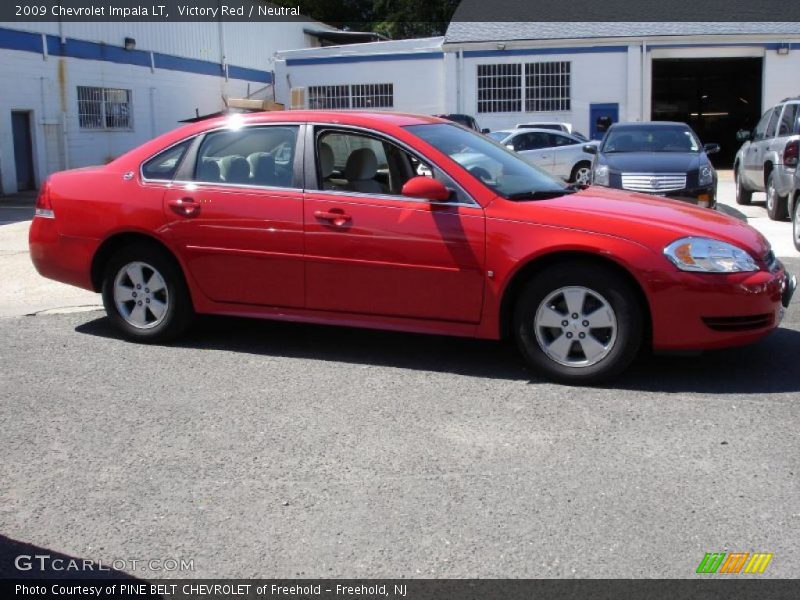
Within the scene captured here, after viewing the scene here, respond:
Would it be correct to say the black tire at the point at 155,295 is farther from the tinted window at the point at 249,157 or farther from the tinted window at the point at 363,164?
the tinted window at the point at 363,164

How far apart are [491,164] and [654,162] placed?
8.29 m

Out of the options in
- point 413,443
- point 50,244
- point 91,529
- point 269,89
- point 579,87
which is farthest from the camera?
point 269,89

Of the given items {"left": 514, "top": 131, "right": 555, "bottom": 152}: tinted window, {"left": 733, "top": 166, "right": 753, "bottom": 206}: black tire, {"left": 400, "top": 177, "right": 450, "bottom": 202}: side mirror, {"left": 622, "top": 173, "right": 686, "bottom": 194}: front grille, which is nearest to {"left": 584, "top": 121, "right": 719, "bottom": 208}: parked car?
{"left": 622, "top": 173, "right": 686, "bottom": 194}: front grille

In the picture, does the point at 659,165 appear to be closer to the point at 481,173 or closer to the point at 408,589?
the point at 481,173

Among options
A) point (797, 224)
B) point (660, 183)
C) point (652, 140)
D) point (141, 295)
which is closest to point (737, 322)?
point (141, 295)

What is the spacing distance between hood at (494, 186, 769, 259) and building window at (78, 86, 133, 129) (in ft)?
76.9

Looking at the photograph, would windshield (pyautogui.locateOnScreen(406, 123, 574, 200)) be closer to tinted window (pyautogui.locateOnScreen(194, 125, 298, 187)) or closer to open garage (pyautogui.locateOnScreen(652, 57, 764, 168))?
tinted window (pyautogui.locateOnScreen(194, 125, 298, 187))

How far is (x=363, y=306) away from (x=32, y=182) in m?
21.1

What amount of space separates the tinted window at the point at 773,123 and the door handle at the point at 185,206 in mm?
11341

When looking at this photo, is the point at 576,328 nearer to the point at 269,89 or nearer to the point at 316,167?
the point at 316,167

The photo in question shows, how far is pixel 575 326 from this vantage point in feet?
18.6

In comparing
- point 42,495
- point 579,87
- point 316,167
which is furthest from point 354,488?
point 579,87

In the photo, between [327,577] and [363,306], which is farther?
[363,306]

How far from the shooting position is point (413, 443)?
4.80 m
